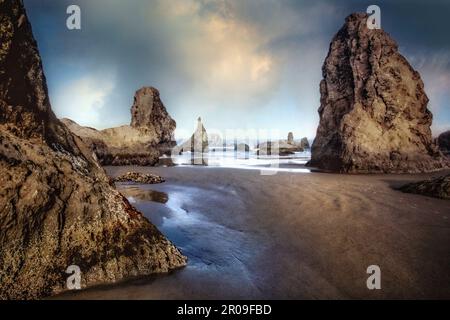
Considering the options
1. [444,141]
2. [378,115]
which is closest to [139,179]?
[378,115]

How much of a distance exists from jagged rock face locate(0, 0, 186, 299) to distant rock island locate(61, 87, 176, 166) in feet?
38.6

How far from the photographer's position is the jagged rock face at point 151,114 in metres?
23.6

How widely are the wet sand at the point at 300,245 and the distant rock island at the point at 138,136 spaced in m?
10.0

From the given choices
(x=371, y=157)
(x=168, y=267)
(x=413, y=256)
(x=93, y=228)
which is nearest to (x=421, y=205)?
(x=413, y=256)

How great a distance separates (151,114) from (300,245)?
22213 mm

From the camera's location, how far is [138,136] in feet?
68.6

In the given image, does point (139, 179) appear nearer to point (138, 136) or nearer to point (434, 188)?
point (434, 188)

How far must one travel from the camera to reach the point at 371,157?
38.1 ft

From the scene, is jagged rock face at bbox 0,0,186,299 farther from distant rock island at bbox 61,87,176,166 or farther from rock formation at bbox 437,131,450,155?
rock formation at bbox 437,131,450,155

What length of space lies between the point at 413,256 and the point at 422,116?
1208 centimetres

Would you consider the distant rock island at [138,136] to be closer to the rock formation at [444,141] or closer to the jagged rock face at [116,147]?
the jagged rock face at [116,147]

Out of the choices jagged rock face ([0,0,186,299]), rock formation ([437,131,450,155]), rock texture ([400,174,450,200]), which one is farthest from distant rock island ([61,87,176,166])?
rock formation ([437,131,450,155])

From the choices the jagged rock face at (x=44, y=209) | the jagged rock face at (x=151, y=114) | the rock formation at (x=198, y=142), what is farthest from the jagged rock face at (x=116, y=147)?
the rock formation at (x=198, y=142)

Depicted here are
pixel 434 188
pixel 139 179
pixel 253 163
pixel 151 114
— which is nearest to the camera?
pixel 434 188
